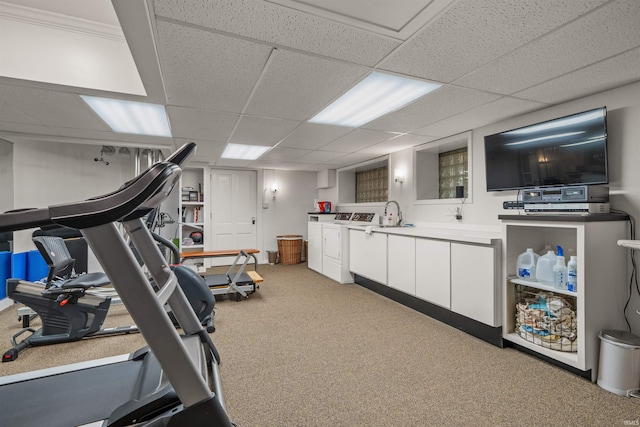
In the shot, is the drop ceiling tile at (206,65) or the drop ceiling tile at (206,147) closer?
the drop ceiling tile at (206,65)

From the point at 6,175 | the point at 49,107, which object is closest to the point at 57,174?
the point at 6,175

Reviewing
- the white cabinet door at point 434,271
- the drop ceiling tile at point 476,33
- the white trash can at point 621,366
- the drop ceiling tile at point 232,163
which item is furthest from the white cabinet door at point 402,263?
the drop ceiling tile at point 232,163

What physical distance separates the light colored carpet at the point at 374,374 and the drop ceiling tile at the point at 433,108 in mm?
2201

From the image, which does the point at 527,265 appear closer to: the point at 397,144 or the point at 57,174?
the point at 397,144

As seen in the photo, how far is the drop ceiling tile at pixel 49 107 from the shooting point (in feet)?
8.09

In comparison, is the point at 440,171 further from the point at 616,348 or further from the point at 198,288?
the point at 198,288

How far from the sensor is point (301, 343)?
264 cm

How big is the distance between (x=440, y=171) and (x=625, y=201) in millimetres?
2321

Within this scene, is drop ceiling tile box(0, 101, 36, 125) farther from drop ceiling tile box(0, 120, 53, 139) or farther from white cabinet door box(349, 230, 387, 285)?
white cabinet door box(349, 230, 387, 285)

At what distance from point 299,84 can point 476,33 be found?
1.23 m

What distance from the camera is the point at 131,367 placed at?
168cm

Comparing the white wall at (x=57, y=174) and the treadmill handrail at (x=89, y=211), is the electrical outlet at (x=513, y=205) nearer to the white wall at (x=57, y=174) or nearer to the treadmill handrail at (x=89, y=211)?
the treadmill handrail at (x=89, y=211)

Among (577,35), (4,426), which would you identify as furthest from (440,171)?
(4,426)

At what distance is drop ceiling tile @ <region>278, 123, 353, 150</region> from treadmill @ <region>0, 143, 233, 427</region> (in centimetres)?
239
